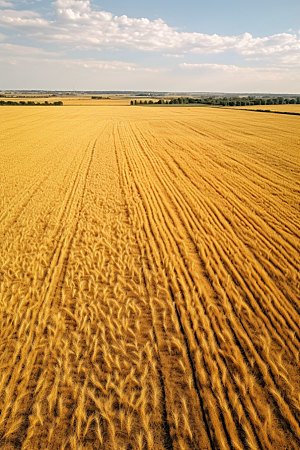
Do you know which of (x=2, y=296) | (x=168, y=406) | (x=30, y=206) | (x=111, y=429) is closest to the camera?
(x=111, y=429)

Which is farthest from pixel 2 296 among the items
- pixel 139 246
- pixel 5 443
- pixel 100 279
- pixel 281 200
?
pixel 281 200

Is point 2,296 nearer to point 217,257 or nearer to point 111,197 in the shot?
point 217,257

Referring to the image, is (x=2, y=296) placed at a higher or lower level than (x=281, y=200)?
lower

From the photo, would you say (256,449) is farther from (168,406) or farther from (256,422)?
(168,406)

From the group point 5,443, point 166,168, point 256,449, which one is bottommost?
point 5,443

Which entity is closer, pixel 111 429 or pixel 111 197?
pixel 111 429

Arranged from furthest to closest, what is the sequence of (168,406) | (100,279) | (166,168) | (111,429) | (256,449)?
(166,168) → (100,279) → (168,406) → (111,429) → (256,449)

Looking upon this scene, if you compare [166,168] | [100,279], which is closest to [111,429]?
[100,279]
